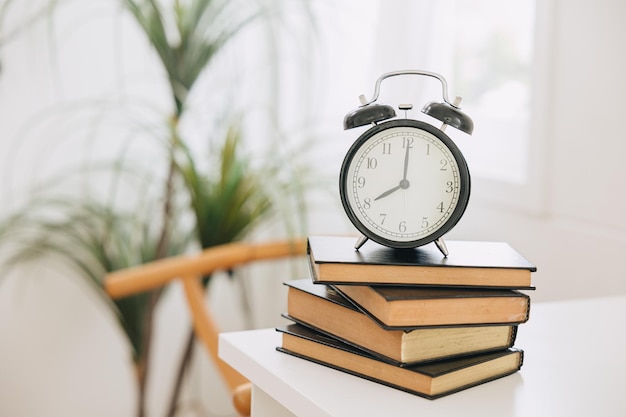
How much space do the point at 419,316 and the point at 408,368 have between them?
0.17ft

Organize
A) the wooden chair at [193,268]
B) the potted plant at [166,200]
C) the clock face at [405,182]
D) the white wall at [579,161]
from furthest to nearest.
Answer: the potted plant at [166,200]
the wooden chair at [193,268]
the white wall at [579,161]
the clock face at [405,182]

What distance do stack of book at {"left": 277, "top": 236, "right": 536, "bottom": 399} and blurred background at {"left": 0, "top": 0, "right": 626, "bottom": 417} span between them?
2.46 ft

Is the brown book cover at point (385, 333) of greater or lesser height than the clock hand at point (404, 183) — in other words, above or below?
below

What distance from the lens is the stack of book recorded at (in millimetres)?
839

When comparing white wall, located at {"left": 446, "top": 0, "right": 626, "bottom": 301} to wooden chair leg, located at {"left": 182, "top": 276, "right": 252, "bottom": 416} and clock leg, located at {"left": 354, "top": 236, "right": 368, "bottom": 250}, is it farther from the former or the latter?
clock leg, located at {"left": 354, "top": 236, "right": 368, "bottom": 250}

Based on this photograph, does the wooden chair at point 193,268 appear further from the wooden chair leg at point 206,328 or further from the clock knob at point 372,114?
the clock knob at point 372,114

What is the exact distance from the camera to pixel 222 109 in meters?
2.54

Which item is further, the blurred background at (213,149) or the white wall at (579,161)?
the blurred background at (213,149)

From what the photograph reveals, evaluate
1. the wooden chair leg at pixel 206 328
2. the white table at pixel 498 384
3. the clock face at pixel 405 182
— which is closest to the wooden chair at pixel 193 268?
the wooden chair leg at pixel 206 328

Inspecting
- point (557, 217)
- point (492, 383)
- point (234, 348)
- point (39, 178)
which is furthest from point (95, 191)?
point (492, 383)

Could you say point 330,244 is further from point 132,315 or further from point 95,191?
point 95,191

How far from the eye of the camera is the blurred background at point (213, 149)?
168 centimetres

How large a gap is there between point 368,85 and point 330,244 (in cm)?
140

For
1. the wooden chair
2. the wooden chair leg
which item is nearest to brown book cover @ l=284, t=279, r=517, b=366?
the wooden chair leg
